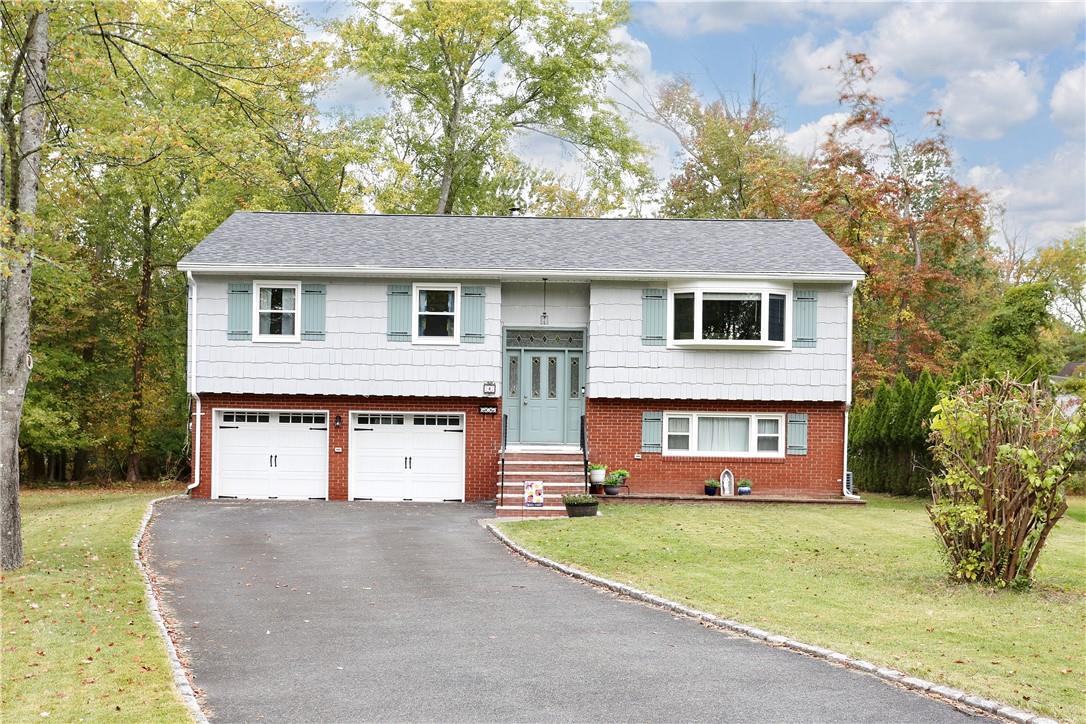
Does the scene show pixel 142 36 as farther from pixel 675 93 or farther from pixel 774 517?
pixel 675 93

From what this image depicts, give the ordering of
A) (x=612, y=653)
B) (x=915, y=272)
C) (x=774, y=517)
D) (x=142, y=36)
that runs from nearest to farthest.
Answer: (x=612, y=653)
(x=142, y=36)
(x=774, y=517)
(x=915, y=272)

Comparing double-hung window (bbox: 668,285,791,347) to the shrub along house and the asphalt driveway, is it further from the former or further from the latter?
the asphalt driveway

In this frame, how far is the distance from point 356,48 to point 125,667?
3076 cm

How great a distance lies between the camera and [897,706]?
7.06m

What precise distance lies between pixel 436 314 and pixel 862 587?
1265 centimetres

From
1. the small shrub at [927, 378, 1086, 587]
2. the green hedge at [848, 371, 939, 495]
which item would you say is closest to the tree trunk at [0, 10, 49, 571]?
the small shrub at [927, 378, 1086, 587]

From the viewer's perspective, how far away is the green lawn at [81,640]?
685cm

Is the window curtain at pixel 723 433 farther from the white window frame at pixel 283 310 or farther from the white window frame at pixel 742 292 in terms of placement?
the white window frame at pixel 283 310

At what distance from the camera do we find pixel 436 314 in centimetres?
2200

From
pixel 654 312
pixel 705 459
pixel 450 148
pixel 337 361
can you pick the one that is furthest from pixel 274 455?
pixel 450 148

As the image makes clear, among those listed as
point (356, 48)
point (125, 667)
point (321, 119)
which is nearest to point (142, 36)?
point (125, 667)

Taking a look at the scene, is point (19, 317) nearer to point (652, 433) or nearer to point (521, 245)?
point (521, 245)

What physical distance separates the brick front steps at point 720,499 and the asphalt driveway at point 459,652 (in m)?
7.24

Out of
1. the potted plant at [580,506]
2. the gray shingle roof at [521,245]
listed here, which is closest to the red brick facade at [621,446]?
the gray shingle roof at [521,245]
